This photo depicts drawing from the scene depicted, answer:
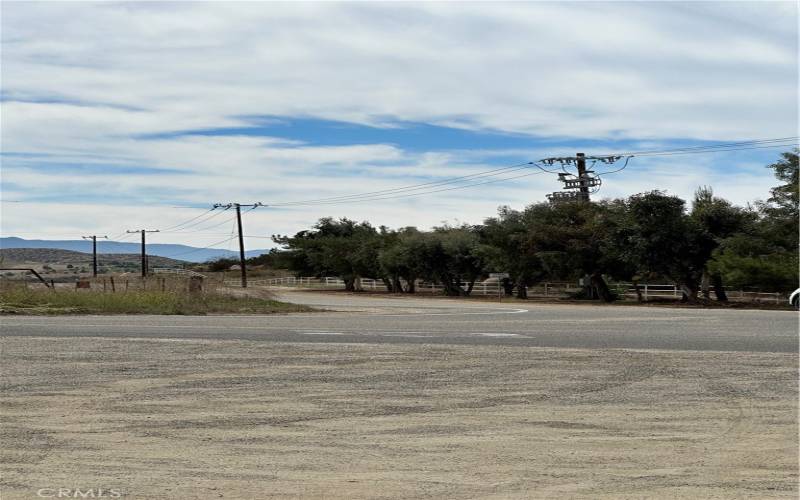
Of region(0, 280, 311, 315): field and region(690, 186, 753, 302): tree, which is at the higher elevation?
region(690, 186, 753, 302): tree

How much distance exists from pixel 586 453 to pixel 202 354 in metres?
8.90

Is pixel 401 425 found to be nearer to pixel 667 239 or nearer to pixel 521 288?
pixel 667 239

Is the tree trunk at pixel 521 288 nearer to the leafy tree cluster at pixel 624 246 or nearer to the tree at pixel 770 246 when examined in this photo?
the leafy tree cluster at pixel 624 246

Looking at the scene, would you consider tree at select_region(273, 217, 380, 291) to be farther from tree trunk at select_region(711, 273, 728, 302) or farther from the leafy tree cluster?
tree trunk at select_region(711, 273, 728, 302)

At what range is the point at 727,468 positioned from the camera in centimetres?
830

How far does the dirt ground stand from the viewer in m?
7.86

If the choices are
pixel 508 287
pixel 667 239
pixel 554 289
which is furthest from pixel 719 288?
pixel 508 287

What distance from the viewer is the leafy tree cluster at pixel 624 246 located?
47719 millimetres

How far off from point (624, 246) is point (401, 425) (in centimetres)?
4530

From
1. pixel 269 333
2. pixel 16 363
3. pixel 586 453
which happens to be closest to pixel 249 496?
pixel 586 453

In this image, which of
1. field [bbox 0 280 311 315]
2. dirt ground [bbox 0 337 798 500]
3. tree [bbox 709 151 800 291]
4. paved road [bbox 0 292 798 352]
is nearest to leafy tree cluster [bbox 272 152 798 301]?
tree [bbox 709 151 800 291]

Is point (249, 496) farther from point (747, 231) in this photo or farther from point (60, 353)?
point (747, 231)

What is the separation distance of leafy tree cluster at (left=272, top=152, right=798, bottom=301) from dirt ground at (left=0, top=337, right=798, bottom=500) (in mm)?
33781

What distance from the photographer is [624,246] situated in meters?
53.7
